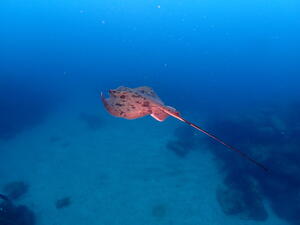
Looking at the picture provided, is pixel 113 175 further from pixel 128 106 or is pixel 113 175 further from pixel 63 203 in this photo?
pixel 128 106

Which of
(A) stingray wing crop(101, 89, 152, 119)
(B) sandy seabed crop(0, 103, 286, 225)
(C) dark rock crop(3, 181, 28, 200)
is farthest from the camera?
(C) dark rock crop(3, 181, 28, 200)

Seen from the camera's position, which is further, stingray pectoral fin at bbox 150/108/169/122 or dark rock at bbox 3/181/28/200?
dark rock at bbox 3/181/28/200

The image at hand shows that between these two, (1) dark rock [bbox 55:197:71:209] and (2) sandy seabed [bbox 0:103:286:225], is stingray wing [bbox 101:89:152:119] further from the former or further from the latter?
(1) dark rock [bbox 55:197:71:209]

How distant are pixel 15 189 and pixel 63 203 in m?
4.32

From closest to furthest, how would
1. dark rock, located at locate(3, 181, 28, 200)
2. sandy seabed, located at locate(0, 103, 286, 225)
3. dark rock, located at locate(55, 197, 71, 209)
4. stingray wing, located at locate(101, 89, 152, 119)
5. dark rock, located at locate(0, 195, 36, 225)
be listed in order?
stingray wing, located at locate(101, 89, 152, 119) → dark rock, located at locate(0, 195, 36, 225) → sandy seabed, located at locate(0, 103, 286, 225) → dark rock, located at locate(55, 197, 71, 209) → dark rock, located at locate(3, 181, 28, 200)

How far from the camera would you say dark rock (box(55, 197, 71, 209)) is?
51.4ft

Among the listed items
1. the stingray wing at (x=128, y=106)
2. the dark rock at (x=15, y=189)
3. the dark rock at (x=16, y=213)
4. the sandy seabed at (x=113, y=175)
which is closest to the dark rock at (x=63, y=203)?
the sandy seabed at (x=113, y=175)

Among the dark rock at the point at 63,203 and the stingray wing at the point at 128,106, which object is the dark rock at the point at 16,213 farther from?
the stingray wing at the point at 128,106

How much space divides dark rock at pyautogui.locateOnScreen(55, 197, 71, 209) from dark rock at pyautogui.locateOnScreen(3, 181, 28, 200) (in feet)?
Answer: 9.97

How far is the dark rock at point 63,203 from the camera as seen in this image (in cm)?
1566

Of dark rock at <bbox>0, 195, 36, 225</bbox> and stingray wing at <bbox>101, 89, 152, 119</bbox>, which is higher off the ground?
stingray wing at <bbox>101, 89, 152, 119</bbox>

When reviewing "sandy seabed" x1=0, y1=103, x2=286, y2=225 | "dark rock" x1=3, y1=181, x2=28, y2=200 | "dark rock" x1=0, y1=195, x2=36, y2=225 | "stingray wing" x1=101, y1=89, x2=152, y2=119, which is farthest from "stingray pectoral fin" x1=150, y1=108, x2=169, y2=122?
"dark rock" x1=3, y1=181, x2=28, y2=200

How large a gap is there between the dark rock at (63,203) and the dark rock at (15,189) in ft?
9.97

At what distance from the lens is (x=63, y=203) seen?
51.8 ft
